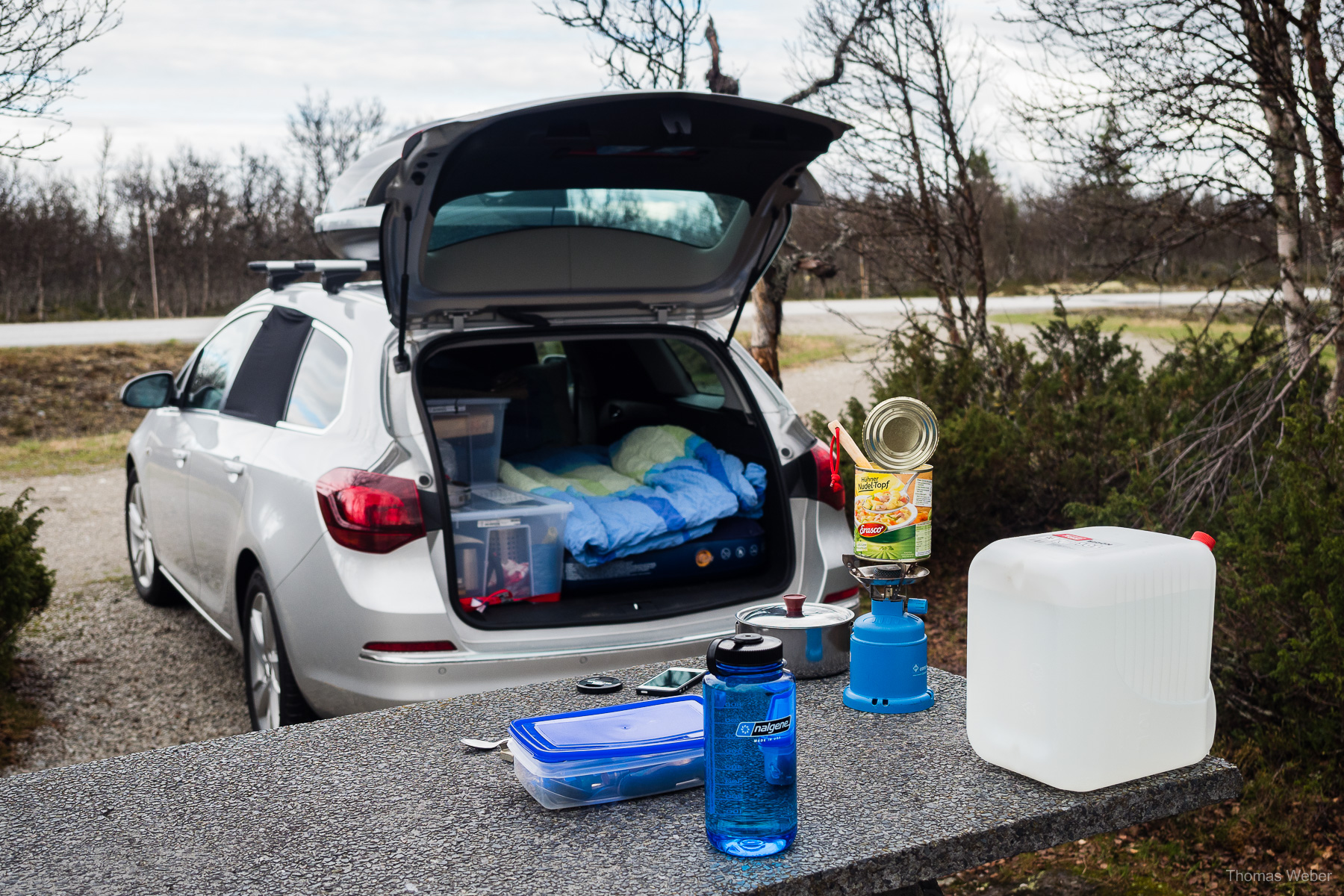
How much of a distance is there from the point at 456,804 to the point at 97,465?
36.8 ft

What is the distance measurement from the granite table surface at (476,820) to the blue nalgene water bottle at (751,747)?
0.04m

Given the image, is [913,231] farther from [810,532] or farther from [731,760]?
[731,760]

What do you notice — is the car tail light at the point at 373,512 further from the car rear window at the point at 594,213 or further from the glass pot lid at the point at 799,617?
the glass pot lid at the point at 799,617

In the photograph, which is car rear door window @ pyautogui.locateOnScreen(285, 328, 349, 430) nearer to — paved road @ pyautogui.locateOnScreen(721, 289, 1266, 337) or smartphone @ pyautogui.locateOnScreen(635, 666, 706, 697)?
smartphone @ pyautogui.locateOnScreen(635, 666, 706, 697)

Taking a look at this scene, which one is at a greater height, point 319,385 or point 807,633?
point 319,385

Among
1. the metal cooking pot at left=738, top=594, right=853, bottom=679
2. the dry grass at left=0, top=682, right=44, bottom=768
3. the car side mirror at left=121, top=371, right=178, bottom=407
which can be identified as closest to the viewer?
the metal cooking pot at left=738, top=594, right=853, bottom=679

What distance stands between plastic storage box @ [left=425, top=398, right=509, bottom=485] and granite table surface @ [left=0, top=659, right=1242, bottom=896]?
1932 millimetres

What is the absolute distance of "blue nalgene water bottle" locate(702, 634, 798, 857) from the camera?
1440 mm

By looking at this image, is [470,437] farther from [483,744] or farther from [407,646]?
[483,744]

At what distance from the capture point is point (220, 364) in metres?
4.65

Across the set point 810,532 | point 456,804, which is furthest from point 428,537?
point 456,804

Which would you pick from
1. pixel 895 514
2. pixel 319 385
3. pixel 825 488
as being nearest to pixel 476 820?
pixel 895 514

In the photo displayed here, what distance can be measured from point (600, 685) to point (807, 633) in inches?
16.3

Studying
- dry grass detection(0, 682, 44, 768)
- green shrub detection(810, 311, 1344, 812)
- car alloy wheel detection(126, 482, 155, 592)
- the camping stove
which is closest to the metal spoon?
the camping stove
